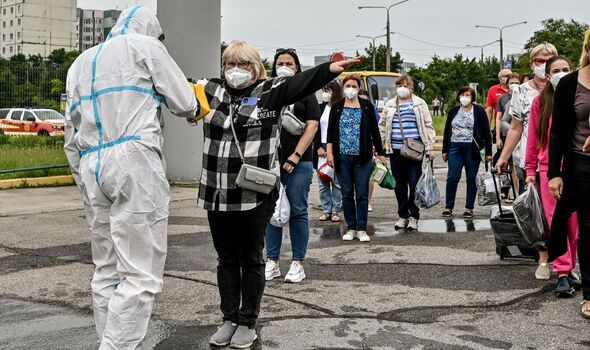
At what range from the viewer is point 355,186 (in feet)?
28.7

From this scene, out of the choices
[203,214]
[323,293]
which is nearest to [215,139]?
[323,293]

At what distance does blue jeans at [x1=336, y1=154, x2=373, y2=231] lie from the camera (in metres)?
8.66

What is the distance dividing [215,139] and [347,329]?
4.89ft

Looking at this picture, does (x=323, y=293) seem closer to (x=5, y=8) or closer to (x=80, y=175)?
(x=80, y=175)

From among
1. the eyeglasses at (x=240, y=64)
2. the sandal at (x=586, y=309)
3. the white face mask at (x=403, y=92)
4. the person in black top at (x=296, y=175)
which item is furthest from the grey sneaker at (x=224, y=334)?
the white face mask at (x=403, y=92)

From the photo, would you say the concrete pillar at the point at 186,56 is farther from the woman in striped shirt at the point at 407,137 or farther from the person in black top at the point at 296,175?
the person in black top at the point at 296,175

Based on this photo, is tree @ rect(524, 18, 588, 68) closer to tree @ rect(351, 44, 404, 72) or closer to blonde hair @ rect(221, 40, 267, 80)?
tree @ rect(351, 44, 404, 72)

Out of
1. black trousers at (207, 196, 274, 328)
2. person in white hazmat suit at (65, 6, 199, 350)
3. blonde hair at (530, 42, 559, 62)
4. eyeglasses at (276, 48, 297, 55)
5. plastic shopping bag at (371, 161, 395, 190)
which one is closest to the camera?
person in white hazmat suit at (65, 6, 199, 350)

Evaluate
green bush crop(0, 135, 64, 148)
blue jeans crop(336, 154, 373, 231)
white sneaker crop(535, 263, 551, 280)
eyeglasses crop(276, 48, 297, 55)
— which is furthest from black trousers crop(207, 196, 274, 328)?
green bush crop(0, 135, 64, 148)

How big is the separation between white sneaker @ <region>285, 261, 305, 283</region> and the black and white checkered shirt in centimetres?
181

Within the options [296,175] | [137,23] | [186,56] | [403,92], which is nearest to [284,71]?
[296,175]

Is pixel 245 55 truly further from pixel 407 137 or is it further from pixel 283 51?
pixel 407 137

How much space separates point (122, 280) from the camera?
4293mm

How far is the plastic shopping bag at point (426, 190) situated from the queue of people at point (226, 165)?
9.82 ft
